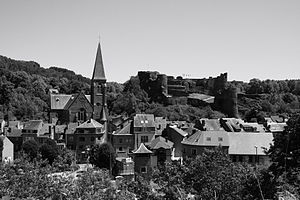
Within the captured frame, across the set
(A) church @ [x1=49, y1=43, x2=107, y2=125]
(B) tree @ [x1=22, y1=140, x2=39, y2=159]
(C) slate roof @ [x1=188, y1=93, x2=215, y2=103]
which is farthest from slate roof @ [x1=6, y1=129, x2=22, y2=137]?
(C) slate roof @ [x1=188, y1=93, x2=215, y2=103]

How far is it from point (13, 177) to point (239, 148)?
24.6 meters

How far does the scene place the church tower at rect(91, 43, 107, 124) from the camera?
173 feet

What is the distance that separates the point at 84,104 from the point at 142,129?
36.9 ft

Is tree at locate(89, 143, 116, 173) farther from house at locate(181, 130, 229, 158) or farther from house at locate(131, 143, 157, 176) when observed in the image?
house at locate(181, 130, 229, 158)

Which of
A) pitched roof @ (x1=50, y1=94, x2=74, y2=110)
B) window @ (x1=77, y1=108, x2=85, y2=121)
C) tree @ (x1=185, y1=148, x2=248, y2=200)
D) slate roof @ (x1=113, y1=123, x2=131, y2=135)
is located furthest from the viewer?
pitched roof @ (x1=50, y1=94, x2=74, y2=110)

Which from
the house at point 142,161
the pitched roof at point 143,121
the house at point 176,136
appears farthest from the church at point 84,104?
the house at point 142,161

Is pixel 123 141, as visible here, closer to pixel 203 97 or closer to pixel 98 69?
pixel 98 69

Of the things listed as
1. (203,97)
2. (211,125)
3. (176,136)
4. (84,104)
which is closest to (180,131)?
(176,136)

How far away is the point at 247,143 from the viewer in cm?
3584

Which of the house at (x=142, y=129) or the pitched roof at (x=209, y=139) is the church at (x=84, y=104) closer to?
the house at (x=142, y=129)

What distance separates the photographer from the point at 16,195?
1420 centimetres

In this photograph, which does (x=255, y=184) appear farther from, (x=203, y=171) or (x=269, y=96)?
(x=269, y=96)

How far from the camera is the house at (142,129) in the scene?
45.9m

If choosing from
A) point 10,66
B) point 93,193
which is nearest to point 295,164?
point 93,193
